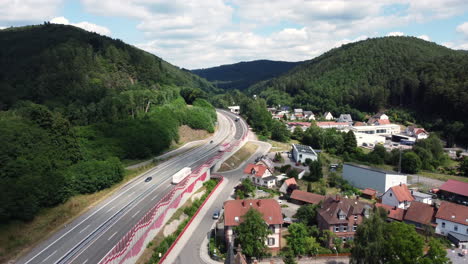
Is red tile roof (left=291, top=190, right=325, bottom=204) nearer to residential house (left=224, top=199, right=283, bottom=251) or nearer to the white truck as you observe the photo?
residential house (left=224, top=199, right=283, bottom=251)

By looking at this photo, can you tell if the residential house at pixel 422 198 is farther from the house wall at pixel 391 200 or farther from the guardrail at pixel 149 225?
the guardrail at pixel 149 225

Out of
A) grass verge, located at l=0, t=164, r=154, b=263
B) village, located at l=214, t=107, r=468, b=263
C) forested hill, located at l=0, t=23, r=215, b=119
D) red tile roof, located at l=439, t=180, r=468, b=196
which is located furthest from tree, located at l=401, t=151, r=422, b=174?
forested hill, located at l=0, t=23, r=215, b=119

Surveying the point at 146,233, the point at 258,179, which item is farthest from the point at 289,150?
the point at 146,233

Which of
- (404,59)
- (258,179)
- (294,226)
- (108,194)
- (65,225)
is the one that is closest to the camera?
(65,225)

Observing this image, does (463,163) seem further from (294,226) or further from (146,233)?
(146,233)

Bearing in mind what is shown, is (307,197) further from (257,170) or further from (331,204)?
(257,170)

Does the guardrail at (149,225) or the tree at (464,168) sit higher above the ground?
the guardrail at (149,225)

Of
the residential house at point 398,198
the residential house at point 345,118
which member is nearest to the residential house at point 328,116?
the residential house at point 345,118
